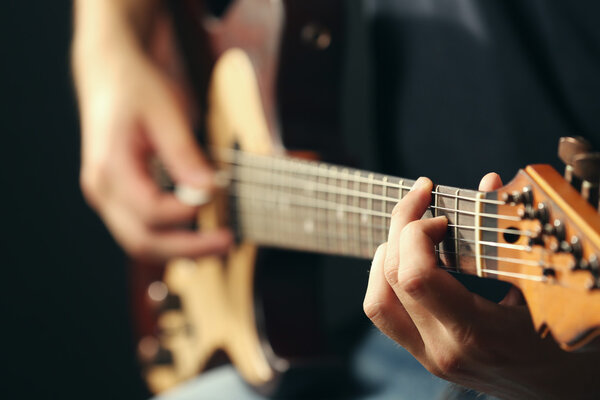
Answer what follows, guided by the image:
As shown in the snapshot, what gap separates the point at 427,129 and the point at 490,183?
231mm

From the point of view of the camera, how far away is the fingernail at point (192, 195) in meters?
0.71

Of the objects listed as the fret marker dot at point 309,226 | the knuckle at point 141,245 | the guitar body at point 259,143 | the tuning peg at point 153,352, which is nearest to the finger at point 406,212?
the fret marker dot at point 309,226

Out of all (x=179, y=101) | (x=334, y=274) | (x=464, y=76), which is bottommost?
(x=334, y=274)

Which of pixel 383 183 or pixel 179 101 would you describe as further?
pixel 179 101

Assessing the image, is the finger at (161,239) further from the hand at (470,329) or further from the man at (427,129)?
the hand at (470,329)

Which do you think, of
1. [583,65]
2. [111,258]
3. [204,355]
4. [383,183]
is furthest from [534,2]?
[111,258]

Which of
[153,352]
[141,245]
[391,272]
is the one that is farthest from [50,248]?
[391,272]

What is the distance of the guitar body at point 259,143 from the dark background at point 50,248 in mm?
529

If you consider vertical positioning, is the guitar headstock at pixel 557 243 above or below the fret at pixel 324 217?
above

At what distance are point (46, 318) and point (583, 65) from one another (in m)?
1.08

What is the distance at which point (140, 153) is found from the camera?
74 cm

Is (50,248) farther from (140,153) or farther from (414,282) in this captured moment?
(414,282)

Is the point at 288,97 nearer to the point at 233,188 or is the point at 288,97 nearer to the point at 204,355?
the point at 233,188

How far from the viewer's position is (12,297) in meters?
1.23
